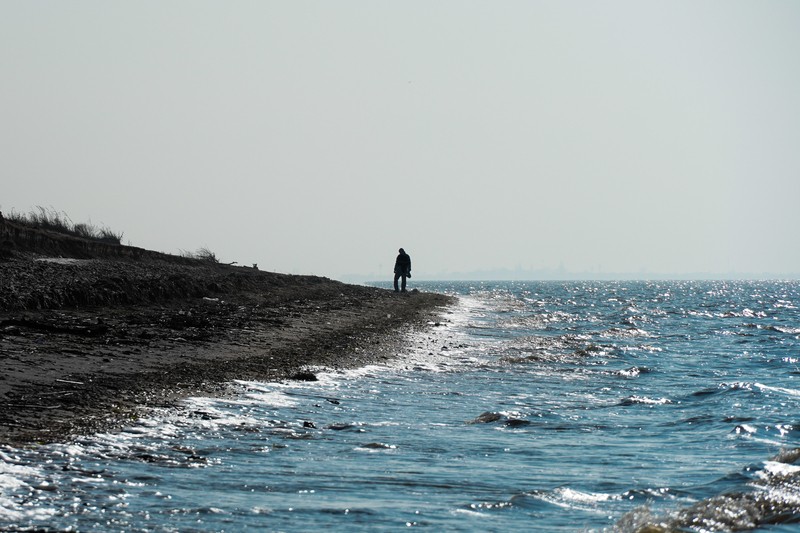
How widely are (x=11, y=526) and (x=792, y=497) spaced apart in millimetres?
5774

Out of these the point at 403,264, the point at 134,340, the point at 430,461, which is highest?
the point at 403,264

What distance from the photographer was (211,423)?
9117mm

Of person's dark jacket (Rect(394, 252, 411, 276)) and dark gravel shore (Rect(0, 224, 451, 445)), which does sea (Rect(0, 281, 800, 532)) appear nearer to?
dark gravel shore (Rect(0, 224, 451, 445))

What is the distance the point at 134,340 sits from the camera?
1405 centimetres

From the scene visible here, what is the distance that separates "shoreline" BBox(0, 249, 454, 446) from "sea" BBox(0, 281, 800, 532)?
613mm

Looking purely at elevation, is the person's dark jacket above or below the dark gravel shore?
above

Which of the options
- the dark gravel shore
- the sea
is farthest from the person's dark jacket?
the sea

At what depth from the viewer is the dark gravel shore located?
9117 millimetres

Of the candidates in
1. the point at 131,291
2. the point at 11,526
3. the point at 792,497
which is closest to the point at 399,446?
the point at 792,497

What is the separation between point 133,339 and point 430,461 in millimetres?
7356

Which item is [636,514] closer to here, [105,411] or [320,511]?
[320,511]

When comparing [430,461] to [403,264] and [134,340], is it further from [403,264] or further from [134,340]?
[403,264]

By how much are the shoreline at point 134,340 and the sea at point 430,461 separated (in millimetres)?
613

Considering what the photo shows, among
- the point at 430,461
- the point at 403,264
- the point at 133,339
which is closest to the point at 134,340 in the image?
the point at 133,339
